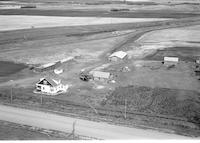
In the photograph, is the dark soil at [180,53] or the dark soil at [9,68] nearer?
the dark soil at [9,68]

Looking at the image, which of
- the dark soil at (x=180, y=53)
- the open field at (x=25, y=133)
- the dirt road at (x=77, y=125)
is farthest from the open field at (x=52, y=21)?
the open field at (x=25, y=133)

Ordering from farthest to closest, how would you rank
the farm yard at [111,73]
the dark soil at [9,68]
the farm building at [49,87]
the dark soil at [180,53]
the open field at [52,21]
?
1. the open field at [52,21]
2. the dark soil at [180,53]
3. the dark soil at [9,68]
4. the farm building at [49,87]
5. the farm yard at [111,73]

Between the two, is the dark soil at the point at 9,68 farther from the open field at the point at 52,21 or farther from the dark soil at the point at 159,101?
the open field at the point at 52,21

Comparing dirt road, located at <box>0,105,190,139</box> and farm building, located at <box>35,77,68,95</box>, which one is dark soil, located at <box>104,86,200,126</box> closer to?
dirt road, located at <box>0,105,190,139</box>

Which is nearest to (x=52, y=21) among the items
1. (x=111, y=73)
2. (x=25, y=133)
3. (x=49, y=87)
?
(x=111, y=73)

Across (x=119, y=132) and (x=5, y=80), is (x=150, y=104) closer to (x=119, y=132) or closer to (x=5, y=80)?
(x=119, y=132)

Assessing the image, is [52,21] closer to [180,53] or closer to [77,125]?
[180,53]

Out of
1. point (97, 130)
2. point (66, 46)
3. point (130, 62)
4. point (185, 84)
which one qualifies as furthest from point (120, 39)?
Result: point (97, 130)
